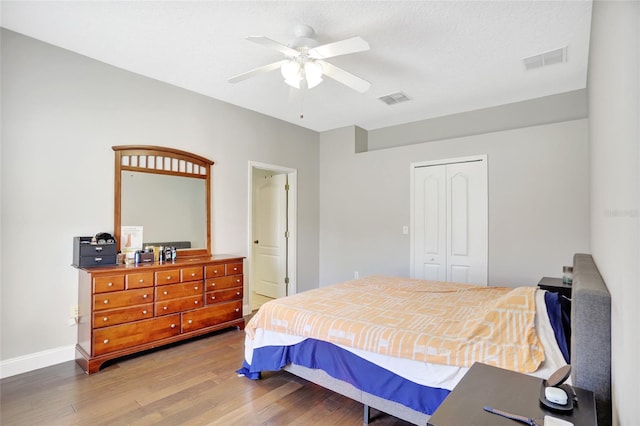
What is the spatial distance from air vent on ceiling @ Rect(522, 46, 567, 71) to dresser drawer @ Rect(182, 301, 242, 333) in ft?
13.2

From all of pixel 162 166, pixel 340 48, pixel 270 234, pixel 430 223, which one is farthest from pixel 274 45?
pixel 270 234

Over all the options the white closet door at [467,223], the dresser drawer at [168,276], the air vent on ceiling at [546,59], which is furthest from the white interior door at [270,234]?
the air vent on ceiling at [546,59]

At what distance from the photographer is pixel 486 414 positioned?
102cm

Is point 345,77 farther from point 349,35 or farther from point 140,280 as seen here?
point 140,280

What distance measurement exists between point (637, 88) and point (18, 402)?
3.64 meters

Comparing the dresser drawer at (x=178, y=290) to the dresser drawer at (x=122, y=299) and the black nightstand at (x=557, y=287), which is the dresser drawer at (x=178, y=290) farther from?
the black nightstand at (x=557, y=287)

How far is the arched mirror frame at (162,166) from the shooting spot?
10.9ft

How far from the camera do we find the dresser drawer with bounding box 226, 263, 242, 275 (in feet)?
12.3

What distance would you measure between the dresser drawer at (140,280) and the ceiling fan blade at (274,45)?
229 cm

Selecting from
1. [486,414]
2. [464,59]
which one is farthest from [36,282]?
[464,59]

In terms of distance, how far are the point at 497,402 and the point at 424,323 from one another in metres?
1.03

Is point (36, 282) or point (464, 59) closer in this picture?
point (36, 282)

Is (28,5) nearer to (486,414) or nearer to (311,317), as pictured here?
(311,317)

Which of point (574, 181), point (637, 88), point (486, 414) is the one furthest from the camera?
point (574, 181)
